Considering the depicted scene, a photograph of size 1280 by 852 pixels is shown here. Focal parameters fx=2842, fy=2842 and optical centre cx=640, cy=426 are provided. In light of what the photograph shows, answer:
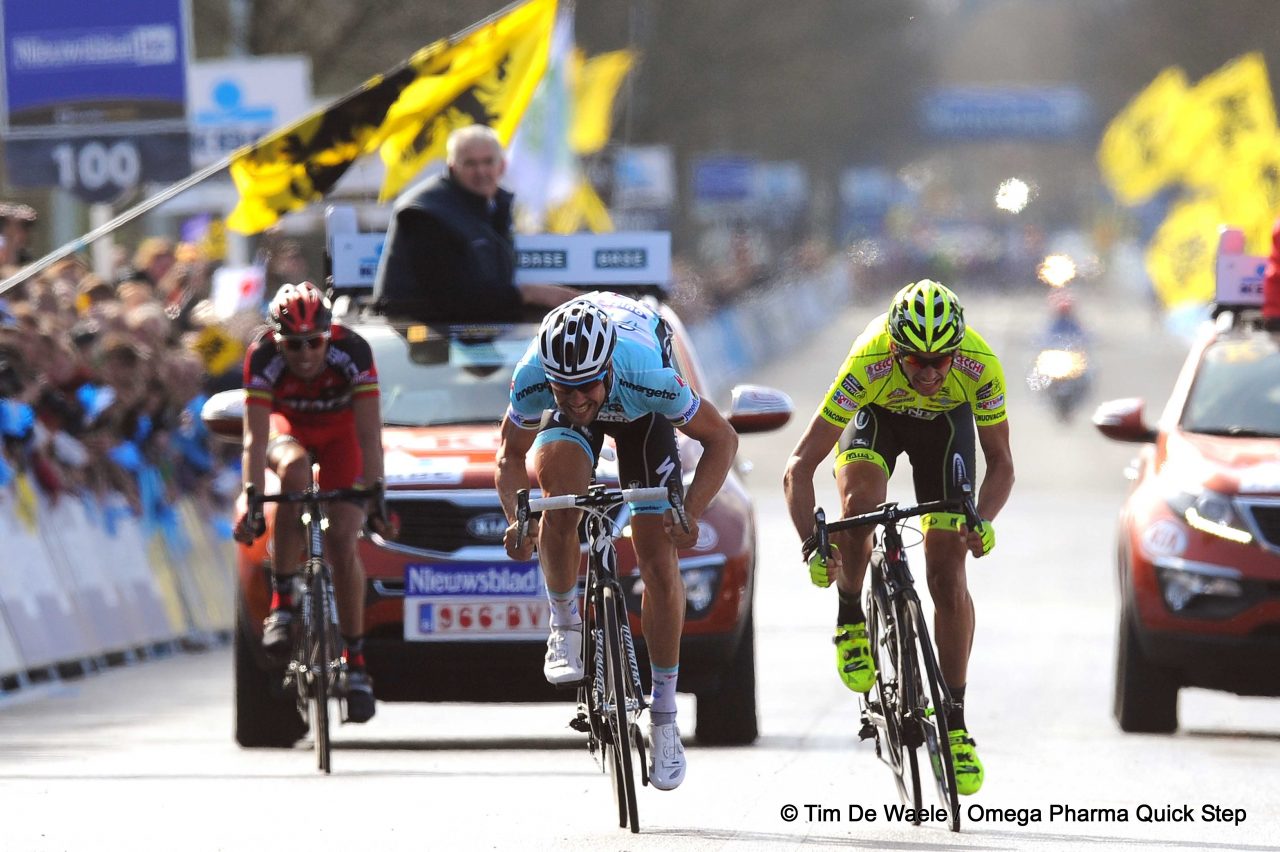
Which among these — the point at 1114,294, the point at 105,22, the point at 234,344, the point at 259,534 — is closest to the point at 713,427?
A: the point at 259,534

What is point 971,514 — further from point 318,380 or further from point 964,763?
point 318,380

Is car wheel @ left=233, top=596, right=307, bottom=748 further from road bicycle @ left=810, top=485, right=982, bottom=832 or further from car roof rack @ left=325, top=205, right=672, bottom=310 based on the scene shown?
road bicycle @ left=810, top=485, right=982, bottom=832

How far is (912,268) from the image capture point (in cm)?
8925

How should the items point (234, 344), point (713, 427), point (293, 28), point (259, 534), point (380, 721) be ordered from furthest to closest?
point (293, 28) < point (234, 344) < point (380, 721) < point (259, 534) < point (713, 427)

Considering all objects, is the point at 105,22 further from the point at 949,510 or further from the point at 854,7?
the point at 854,7

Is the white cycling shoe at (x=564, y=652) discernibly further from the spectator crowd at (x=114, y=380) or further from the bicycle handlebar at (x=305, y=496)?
the spectator crowd at (x=114, y=380)

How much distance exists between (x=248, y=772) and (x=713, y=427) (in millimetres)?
2746

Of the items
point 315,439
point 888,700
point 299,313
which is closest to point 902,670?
point 888,700

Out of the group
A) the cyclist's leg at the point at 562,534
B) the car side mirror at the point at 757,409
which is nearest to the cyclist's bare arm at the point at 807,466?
the cyclist's leg at the point at 562,534

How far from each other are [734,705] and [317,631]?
1923 mm

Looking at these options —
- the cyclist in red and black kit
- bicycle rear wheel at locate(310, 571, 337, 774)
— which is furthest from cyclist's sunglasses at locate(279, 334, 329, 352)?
bicycle rear wheel at locate(310, 571, 337, 774)

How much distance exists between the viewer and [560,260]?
12.9 m

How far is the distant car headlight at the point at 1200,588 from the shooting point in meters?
12.0

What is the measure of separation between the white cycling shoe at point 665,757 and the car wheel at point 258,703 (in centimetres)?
275
